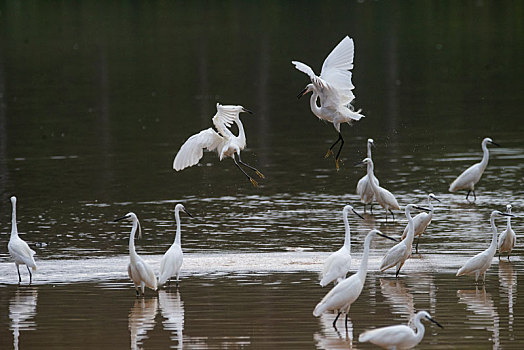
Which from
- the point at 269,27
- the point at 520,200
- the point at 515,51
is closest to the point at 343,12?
the point at 269,27

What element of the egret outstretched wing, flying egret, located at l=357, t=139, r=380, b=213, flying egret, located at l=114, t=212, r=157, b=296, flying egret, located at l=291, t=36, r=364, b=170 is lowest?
flying egret, located at l=114, t=212, r=157, b=296

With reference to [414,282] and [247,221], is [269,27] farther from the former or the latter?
[414,282]

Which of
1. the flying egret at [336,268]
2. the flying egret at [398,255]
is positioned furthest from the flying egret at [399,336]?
the flying egret at [398,255]

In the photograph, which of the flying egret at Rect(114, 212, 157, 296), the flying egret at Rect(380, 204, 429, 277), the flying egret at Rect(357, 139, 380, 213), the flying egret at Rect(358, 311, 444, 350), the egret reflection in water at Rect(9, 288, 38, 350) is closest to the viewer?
the flying egret at Rect(358, 311, 444, 350)

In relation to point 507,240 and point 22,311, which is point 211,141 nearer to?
point 22,311

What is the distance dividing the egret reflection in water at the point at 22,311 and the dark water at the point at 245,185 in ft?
0.10

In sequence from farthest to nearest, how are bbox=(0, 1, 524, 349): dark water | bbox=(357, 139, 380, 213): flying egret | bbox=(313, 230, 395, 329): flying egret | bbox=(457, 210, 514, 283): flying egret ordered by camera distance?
bbox=(357, 139, 380, 213): flying egret, bbox=(457, 210, 514, 283): flying egret, bbox=(0, 1, 524, 349): dark water, bbox=(313, 230, 395, 329): flying egret

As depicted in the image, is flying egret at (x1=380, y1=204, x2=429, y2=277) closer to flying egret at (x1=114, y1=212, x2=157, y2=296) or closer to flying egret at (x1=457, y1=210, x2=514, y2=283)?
flying egret at (x1=457, y1=210, x2=514, y2=283)

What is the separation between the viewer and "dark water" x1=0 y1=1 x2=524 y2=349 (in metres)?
11.7

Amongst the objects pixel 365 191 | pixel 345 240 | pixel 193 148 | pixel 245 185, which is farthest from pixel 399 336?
pixel 245 185

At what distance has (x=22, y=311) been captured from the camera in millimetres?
12195

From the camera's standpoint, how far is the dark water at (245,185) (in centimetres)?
1166

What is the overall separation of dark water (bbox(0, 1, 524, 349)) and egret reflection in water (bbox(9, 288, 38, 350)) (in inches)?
1.2

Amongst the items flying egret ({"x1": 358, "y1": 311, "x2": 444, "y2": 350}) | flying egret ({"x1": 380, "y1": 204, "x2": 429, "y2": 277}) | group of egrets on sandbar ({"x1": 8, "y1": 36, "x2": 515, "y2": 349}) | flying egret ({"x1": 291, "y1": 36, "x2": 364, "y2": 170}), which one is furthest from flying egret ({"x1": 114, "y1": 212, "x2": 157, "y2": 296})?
flying egret ({"x1": 358, "y1": 311, "x2": 444, "y2": 350})
